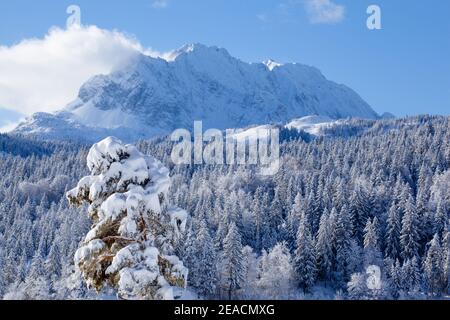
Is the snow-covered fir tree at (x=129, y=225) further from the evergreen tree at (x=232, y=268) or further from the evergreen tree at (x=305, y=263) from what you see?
Result: the evergreen tree at (x=305, y=263)

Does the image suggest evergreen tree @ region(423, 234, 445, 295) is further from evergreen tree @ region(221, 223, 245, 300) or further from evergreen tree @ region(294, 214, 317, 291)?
evergreen tree @ region(221, 223, 245, 300)

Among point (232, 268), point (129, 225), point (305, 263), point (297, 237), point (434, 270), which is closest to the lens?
point (129, 225)

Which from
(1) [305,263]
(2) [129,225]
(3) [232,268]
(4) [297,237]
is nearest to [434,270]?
(1) [305,263]

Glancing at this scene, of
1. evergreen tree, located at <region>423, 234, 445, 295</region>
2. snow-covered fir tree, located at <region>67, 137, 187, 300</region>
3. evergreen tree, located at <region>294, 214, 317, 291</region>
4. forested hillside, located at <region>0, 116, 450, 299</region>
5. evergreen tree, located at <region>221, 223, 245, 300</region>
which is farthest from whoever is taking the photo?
evergreen tree, located at <region>294, 214, 317, 291</region>

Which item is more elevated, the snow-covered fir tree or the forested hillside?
the snow-covered fir tree

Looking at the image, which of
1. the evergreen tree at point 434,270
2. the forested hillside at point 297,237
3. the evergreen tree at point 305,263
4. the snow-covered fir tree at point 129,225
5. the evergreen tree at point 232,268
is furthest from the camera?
the evergreen tree at point 305,263

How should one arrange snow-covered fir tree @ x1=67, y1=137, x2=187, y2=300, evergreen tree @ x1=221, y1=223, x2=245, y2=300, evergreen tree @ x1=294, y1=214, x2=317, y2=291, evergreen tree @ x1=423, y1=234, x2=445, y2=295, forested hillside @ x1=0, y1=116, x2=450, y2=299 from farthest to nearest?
evergreen tree @ x1=294, y1=214, x2=317, y2=291 < evergreen tree @ x1=423, y1=234, x2=445, y2=295 < forested hillside @ x1=0, y1=116, x2=450, y2=299 < evergreen tree @ x1=221, y1=223, x2=245, y2=300 < snow-covered fir tree @ x1=67, y1=137, x2=187, y2=300

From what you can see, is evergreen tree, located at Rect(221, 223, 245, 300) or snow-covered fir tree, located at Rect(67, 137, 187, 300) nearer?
snow-covered fir tree, located at Rect(67, 137, 187, 300)

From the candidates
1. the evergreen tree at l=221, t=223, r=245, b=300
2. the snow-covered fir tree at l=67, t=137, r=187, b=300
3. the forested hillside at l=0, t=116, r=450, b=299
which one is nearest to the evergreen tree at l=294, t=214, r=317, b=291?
the forested hillside at l=0, t=116, r=450, b=299

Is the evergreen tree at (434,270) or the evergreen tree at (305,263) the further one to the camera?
the evergreen tree at (305,263)

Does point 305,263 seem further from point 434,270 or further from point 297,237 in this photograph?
point 434,270

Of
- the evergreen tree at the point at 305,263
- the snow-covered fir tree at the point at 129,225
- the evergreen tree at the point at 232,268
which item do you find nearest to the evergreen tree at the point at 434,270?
the evergreen tree at the point at 305,263

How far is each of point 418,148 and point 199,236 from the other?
383 ft
